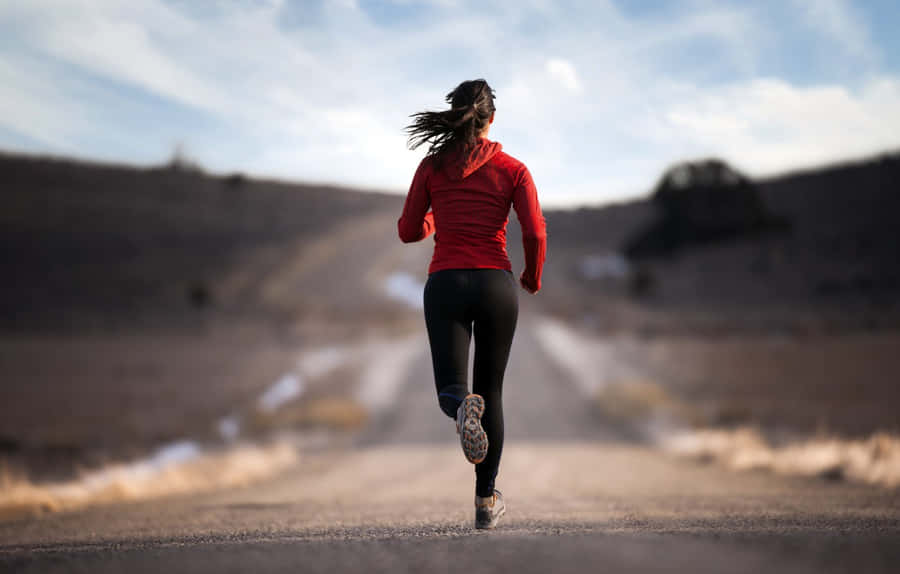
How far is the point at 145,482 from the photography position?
31.4 ft

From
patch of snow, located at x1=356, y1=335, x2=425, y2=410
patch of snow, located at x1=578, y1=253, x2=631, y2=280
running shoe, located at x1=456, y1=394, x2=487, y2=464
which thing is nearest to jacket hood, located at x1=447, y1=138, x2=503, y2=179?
running shoe, located at x1=456, y1=394, x2=487, y2=464

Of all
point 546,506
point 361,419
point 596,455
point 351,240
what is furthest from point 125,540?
point 351,240

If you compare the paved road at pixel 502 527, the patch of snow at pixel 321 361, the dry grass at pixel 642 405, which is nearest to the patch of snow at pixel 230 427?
the patch of snow at pixel 321 361

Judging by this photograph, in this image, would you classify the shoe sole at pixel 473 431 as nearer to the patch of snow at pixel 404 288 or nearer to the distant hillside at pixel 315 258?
the distant hillside at pixel 315 258

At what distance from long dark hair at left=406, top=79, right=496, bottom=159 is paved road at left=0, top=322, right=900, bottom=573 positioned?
195cm

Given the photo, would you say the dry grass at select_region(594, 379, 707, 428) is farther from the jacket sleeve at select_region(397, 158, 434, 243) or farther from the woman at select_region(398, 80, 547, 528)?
the jacket sleeve at select_region(397, 158, 434, 243)

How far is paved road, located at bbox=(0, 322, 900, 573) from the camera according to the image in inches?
109

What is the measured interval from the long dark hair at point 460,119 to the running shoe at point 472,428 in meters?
1.27

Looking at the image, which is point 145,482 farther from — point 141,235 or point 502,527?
point 141,235

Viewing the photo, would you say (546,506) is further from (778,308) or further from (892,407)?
(778,308)

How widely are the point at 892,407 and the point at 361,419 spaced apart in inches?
498

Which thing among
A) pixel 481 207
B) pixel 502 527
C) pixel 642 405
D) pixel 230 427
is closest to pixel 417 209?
pixel 481 207

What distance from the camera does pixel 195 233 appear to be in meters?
55.3

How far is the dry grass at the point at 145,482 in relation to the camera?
22.4 ft
